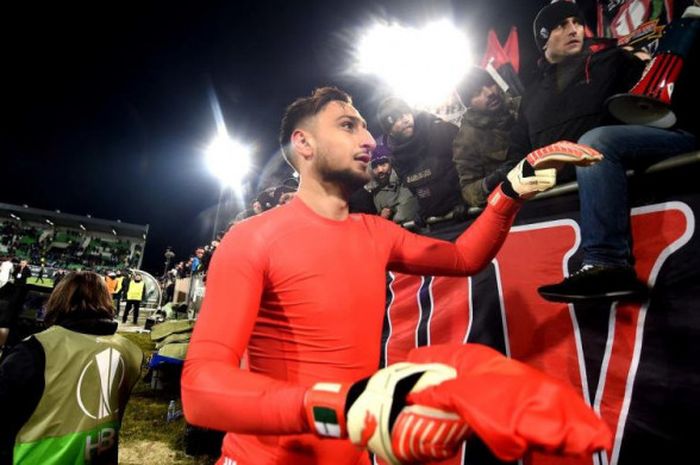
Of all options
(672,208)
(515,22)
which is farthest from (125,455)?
(515,22)

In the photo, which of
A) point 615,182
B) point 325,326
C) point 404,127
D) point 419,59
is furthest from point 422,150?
point 419,59

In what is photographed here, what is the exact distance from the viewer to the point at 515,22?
5.66 meters

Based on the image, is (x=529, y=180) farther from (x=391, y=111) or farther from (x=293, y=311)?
(x=391, y=111)

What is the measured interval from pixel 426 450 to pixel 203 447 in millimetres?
5009

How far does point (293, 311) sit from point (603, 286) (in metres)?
1.53

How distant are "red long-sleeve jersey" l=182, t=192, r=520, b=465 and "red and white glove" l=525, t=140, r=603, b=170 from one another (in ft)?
0.90

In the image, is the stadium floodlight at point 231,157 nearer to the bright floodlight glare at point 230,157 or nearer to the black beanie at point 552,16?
the bright floodlight glare at point 230,157

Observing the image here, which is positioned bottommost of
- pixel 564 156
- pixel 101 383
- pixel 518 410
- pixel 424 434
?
pixel 101 383

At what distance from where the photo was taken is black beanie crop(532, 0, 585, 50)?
9.74 ft

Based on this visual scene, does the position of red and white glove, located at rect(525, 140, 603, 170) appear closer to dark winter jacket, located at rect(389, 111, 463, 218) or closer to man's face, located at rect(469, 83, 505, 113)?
man's face, located at rect(469, 83, 505, 113)

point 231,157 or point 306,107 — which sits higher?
point 231,157

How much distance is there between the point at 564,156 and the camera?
5.98 ft

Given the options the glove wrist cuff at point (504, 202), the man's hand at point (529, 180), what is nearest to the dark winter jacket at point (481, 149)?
the glove wrist cuff at point (504, 202)

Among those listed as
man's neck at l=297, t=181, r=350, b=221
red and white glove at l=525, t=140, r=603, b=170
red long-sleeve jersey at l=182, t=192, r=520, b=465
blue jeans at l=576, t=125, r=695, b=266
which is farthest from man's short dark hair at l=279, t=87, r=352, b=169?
blue jeans at l=576, t=125, r=695, b=266
